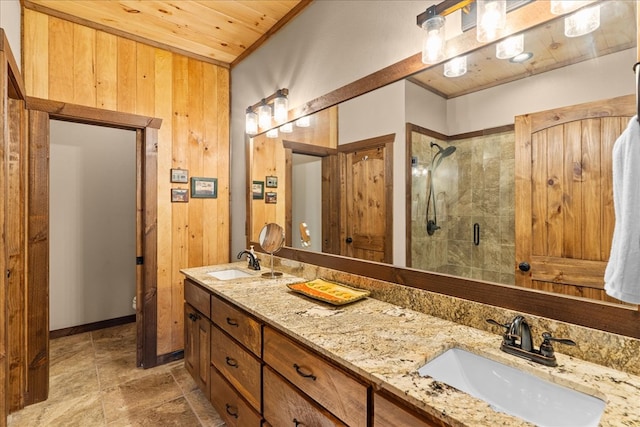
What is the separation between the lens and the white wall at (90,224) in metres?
3.30

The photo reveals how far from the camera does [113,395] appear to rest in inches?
90.6

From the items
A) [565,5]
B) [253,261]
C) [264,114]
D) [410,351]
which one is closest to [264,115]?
[264,114]

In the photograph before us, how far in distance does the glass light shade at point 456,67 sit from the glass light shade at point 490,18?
126 mm

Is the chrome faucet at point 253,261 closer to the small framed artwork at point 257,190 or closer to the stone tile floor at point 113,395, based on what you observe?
the small framed artwork at point 257,190

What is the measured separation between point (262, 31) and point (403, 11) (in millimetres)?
1464

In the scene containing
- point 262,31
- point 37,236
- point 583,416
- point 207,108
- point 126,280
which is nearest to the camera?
point 583,416

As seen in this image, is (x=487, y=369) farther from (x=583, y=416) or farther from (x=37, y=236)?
(x=37, y=236)

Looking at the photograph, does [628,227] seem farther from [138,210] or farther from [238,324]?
[138,210]

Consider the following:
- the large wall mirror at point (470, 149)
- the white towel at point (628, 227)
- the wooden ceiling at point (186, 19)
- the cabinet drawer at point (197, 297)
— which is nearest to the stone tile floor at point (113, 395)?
the cabinet drawer at point (197, 297)

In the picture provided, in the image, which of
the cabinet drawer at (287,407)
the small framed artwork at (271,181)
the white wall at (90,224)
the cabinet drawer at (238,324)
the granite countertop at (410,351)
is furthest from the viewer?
the white wall at (90,224)

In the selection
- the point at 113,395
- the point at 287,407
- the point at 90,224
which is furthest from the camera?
the point at 90,224

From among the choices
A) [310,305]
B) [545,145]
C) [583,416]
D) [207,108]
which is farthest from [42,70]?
[583,416]

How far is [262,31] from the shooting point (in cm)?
259

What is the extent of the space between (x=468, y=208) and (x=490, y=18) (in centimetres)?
71
